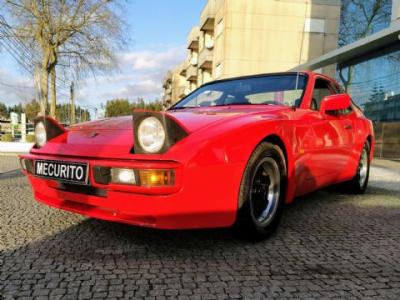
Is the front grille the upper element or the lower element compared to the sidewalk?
upper

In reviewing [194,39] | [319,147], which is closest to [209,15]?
[194,39]

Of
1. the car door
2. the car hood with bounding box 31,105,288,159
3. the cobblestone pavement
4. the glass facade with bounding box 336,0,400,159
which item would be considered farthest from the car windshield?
the glass facade with bounding box 336,0,400,159

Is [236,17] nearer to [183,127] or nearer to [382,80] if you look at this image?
[382,80]

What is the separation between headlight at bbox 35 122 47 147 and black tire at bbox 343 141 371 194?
3491mm

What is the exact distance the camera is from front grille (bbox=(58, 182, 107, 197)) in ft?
7.26

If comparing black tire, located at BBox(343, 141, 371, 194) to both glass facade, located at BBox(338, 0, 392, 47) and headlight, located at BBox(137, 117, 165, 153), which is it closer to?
headlight, located at BBox(137, 117, 165, 153)

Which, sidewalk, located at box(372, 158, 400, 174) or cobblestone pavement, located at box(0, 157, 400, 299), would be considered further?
sidewalk, located at box(372, 158, 400, 174)

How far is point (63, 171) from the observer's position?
237 centimetres

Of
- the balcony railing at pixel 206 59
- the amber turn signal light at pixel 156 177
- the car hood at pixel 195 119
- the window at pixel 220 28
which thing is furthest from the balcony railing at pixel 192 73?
the amber turn signal light at pixel 156 177

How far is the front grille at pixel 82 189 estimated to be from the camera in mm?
2213

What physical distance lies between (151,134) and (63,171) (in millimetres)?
686

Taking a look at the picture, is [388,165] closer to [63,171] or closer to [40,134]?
[40,134]

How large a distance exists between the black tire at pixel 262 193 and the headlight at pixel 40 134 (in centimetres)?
160

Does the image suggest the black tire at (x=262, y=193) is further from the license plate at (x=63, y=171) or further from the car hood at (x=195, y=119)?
the license plate at (x=63, y=171)
